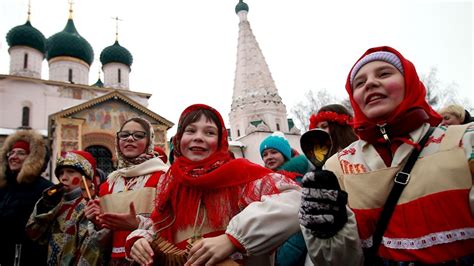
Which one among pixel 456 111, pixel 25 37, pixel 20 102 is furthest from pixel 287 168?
pixel 25 37

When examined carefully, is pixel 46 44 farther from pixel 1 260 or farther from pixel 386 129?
pixel 386 129

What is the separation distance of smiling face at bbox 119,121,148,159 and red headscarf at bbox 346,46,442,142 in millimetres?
2129

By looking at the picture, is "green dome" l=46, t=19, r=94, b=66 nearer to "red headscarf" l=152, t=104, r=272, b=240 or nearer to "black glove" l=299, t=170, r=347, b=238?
"red headscarf" l=152, t=104, r=272, b=240

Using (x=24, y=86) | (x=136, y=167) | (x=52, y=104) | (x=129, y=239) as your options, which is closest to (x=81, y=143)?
(x=52, y=104)

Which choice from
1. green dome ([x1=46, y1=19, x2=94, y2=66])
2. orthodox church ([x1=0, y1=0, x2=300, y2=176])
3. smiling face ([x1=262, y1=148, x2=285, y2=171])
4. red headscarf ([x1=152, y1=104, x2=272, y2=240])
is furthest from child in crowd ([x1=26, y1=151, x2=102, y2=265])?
green dome ([x1=46, y1=19, x2=94, y2=66])

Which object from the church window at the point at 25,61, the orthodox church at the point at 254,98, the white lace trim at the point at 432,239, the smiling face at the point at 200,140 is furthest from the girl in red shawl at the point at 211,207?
the church window at the point at 25,61

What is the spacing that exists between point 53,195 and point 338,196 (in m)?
2.95

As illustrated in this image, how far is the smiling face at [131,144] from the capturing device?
9.87ft

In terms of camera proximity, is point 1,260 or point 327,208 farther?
point 1,260

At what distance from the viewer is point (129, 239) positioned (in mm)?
1876

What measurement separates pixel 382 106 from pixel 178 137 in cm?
134

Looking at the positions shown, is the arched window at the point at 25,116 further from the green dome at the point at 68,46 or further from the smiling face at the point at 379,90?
the smiling face at the point at 379,90

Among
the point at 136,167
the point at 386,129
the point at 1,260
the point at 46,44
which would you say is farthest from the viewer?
the point at 46,44

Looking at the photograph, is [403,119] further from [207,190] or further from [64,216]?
[64,216]
